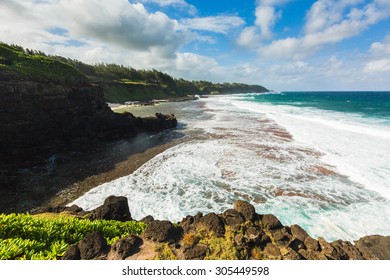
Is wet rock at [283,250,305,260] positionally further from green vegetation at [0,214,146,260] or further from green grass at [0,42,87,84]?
green grass at [0,42,87,84]

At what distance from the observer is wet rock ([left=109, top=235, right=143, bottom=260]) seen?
506cm

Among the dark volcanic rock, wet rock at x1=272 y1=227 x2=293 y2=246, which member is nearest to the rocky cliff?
the dark volcanic rock

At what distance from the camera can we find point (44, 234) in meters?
5.61

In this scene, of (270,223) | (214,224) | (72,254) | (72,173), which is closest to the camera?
(72,254)

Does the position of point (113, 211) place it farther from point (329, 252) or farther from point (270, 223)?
point (329, 252)

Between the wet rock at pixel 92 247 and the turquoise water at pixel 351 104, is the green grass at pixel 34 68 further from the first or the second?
the turquoise water at pixel 351 104

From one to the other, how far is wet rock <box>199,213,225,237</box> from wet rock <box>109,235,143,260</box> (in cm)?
196

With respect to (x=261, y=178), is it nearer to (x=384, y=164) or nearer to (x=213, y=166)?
(x=213, y=166)

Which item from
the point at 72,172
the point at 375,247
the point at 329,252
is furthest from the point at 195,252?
the point at 72,172

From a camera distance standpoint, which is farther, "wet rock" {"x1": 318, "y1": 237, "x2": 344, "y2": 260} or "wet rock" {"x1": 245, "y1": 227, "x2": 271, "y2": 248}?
"wet rock" {"x1": 245, "y1": 227, "x2": 271, "y2": 248}

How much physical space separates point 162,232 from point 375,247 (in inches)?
240

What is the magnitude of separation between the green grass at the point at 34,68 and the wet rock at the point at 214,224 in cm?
2166

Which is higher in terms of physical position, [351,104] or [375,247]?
[375,247]
